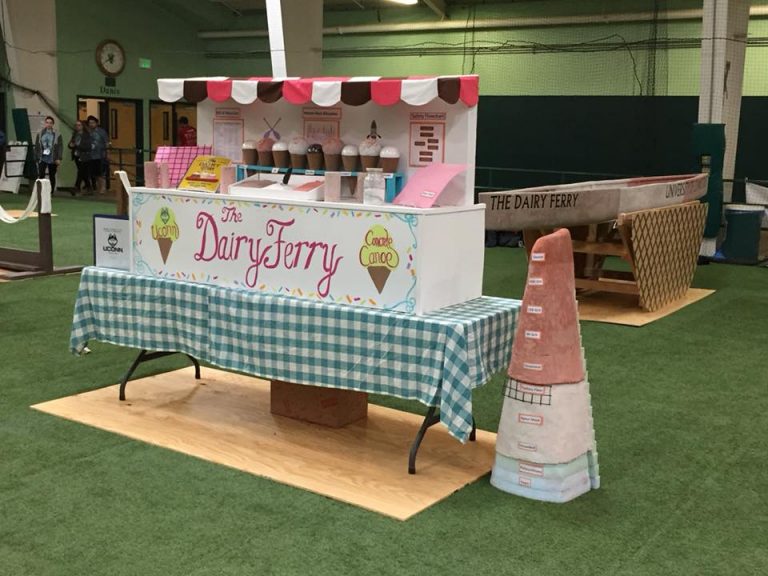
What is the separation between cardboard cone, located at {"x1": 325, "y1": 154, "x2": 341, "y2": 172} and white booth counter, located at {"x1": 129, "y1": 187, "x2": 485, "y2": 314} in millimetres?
331

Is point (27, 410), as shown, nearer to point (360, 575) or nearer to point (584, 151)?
point (360, 575)

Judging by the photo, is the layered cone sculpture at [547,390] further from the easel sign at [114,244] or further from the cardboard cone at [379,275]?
the easel sign at [114,244]

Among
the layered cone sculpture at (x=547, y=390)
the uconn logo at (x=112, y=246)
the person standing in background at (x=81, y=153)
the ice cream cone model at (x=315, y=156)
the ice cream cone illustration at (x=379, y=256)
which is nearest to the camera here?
the layered cone sculpture at (x=547, y=390)

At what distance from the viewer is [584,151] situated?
50.3ft

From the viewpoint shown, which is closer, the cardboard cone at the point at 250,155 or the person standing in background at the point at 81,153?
the cardboard cone at the point at 250,155

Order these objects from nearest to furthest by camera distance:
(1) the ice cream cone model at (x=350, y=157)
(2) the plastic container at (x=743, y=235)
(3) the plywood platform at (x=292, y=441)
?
(3) the plywood platform at (x=292, y=441)
(1) the ice cream cone model at (x=350, y=157)
(2) the plastic container at (x=743, y=235)

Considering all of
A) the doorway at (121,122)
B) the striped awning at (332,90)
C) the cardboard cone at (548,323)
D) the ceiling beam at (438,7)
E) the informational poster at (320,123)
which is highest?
the ceiling beam at (438,7)

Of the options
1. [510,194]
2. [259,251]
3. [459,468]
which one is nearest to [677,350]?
[510,194]

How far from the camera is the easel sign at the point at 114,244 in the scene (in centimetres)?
453

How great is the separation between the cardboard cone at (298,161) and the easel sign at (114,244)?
90cm

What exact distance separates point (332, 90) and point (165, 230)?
3.46 feet

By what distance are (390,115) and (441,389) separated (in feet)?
4.14

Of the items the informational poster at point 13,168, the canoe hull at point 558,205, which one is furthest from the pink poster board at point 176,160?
the informational poster at point 13,168

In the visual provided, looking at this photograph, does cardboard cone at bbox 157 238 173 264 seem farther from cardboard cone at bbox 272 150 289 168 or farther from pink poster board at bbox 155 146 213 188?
cardboard cone at bbox 272 150 289 168
